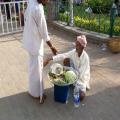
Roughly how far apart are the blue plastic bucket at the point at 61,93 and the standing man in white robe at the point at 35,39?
23cm

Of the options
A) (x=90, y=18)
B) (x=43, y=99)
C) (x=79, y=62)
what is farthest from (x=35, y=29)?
(x=90, y=18)

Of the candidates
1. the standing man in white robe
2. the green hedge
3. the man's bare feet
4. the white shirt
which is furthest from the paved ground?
the green hedge

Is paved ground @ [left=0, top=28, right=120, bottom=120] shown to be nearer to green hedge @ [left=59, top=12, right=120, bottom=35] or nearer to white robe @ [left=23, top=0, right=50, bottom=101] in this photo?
white robe @ [left=23, top=0, right=50, bottom=101]

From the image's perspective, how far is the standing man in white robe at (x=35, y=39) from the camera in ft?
15.2

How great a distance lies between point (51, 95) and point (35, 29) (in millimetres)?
1259

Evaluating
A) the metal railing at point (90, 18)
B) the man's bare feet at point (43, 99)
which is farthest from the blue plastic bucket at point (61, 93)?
the metal railing at point (90, 18)

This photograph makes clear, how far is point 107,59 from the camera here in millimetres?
7004

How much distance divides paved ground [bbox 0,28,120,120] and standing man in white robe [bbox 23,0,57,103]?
0.97 feet

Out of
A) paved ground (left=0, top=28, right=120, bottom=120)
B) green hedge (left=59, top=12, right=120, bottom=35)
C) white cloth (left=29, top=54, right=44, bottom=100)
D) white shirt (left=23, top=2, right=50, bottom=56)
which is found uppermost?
white shirt (left=23, top=2, right=50, bottom=56)

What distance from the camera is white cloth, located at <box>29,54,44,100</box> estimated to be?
495cm

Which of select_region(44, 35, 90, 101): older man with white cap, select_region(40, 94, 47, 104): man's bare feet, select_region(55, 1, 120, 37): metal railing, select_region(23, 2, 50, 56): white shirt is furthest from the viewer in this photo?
select_region(55, 1, 120, 37): metal railing

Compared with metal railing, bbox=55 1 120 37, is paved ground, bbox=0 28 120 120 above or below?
below

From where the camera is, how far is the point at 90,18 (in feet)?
30.2

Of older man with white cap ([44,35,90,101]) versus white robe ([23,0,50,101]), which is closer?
white robe ([23,0,50,101])
